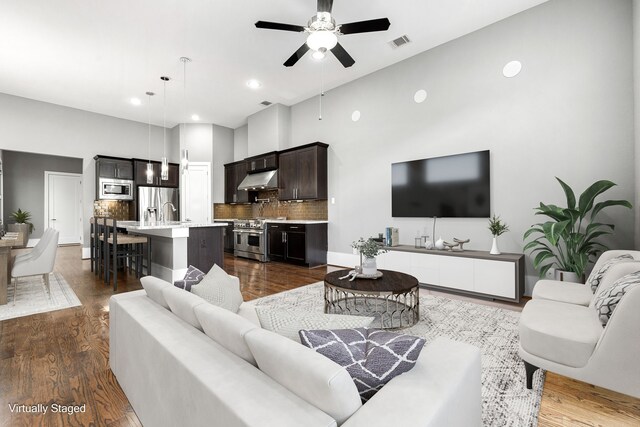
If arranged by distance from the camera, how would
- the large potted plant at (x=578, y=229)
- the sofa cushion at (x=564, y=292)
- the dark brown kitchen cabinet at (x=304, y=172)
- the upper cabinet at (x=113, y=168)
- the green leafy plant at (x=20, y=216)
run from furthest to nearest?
the green leafy plant at (x=20, y=216) → the upper cabinet at (x=113, y=168) → the dark brown kitchen cabinet at (x=304, y=172) → the large potted plant at (x=578, y=229) → the sofa cushion at (x=564, y=292)

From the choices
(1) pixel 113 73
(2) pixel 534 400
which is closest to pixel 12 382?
(2) pixel 534 400

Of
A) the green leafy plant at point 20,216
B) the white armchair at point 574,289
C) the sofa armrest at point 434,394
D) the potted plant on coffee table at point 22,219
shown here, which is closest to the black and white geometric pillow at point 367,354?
the sofa armrest at point 434,394

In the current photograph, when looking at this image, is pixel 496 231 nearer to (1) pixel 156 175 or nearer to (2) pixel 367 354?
(2) pixel 367 354

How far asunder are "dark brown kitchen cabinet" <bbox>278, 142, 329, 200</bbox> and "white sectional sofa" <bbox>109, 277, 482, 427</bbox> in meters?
4.74

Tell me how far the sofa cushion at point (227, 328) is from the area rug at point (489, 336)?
138 centimetres

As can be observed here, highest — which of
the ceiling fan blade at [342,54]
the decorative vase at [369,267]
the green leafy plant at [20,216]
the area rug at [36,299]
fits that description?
the ceiling fan blade at [342,54]

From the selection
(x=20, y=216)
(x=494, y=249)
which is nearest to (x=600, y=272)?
(x=494, y=249)

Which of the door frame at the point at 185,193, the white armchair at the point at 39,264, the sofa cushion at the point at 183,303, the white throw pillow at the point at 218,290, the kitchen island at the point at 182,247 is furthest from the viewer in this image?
the door frame at the point at 185,193

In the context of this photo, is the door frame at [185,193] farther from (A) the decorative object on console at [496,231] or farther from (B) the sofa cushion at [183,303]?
(B) the sofa cushion at [183,303]

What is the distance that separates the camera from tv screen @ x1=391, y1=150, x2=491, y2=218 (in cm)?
412

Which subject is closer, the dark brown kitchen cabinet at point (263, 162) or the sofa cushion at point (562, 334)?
the sofa cushion at point (562, 334)

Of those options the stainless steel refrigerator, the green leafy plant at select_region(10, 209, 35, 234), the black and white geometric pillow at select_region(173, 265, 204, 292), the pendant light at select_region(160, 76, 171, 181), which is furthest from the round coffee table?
the green leafy plant at select_region(10, 209, 35, 234)

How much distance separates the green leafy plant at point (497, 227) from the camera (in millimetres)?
3771

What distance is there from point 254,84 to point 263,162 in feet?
6.01
